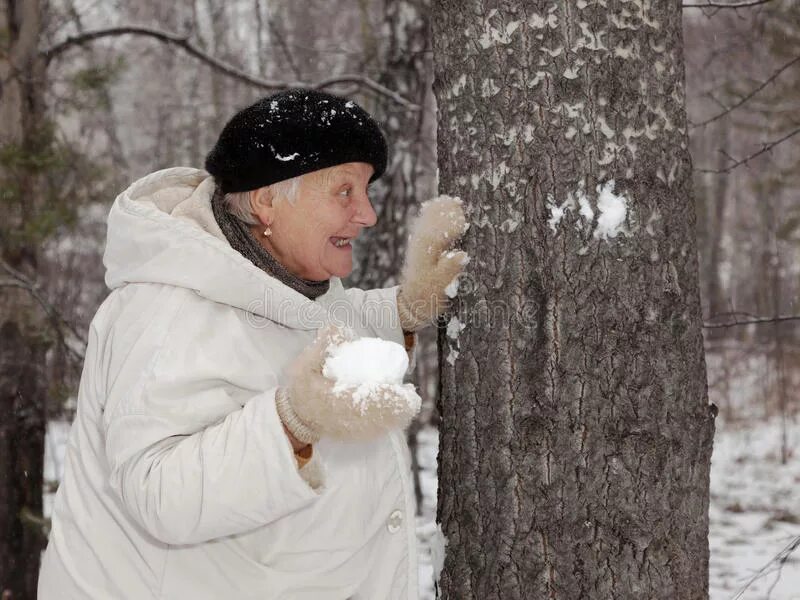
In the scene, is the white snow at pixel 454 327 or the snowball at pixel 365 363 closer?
the snowball at pixel 365 363

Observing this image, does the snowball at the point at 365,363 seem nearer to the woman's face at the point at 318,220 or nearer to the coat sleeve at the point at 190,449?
the coat sleeve at the point at 190,449

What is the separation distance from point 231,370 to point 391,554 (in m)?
0.66

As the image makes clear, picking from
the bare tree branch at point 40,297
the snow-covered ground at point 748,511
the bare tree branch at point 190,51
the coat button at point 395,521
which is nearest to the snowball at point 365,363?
the coat button at point 395,521

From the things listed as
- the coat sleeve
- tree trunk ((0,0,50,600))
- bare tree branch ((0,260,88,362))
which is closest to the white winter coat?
the coat sleeve

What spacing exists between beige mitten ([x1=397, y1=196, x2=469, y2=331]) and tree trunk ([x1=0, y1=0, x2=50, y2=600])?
3353 millimetres

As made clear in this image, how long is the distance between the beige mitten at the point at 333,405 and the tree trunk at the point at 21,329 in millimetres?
3835

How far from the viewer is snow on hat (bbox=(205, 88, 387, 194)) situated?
1.89 metres

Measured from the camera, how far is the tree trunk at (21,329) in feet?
16.2

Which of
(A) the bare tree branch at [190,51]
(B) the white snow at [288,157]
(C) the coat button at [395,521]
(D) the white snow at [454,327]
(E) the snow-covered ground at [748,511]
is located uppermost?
(A) the bare tree branch at [190,51]

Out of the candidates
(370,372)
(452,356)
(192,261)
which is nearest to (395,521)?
(452,356)

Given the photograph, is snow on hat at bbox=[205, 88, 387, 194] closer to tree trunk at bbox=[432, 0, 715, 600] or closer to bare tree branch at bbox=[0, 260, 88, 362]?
tree trunk at bbox=[432, 0, 715, 600]

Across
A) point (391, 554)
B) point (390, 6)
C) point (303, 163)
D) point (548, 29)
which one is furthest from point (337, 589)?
point (390, 6)

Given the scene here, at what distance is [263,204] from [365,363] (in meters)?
0.60

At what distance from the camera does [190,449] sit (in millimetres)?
1549
